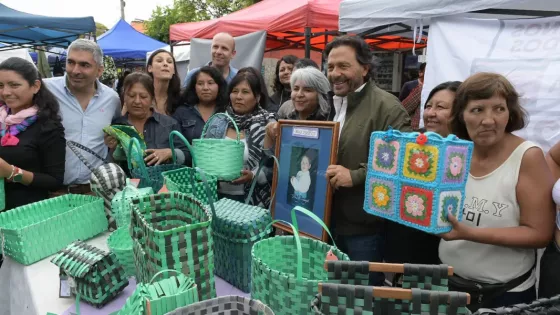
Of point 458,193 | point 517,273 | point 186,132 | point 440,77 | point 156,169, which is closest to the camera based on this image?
point 458,193

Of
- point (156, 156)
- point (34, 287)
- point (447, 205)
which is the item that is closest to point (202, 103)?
point (156, 156)

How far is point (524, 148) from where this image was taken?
138 centimetres

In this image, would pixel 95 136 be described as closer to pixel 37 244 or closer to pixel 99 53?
pixel 99 53

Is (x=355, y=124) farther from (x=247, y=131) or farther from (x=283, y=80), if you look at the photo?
(x=283, y=80)

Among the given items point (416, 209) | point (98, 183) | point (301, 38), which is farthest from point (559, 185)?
point (301, 38)

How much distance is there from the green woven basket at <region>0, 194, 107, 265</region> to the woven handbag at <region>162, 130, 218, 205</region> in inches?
15.7

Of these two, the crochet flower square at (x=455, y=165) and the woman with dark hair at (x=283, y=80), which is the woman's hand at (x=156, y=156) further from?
the woman with dark hair at (x=283, y=80)

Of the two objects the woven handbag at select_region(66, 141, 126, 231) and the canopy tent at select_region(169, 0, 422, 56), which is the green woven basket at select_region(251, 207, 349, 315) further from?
the canopy tent at select_region(169, 0, 422, 56)

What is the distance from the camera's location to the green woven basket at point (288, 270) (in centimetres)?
102

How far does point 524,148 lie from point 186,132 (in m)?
2.11

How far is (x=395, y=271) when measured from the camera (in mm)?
977

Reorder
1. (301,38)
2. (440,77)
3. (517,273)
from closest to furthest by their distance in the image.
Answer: (517,273) → (440,77) → (301,38)

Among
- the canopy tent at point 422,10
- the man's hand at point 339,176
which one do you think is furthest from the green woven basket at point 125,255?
the canopy tent at point 422,10

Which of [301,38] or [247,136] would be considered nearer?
[247,136]
